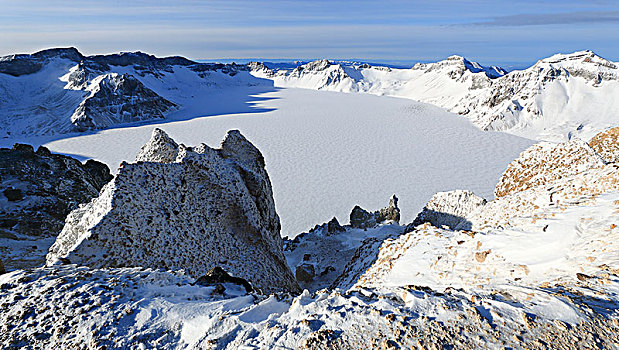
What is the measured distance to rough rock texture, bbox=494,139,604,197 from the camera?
1090 cm

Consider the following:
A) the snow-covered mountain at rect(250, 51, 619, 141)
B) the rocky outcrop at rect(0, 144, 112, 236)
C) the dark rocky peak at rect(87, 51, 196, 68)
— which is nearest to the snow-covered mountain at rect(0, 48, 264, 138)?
the dark rocky peak at rect(87, 51, 196, 68)

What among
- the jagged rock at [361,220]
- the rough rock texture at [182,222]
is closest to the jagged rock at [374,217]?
the jagged rock at [361,220]

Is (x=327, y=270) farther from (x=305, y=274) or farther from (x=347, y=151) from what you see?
(x=347, y=151)

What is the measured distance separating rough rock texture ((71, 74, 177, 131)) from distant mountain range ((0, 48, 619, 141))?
0.65 ft

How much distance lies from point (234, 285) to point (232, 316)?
5.59ft

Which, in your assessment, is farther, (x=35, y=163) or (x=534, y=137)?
(x=534, y=137)

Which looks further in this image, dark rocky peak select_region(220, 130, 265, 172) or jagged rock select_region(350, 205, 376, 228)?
jagged rock select_region(350, 205, 376, 228)

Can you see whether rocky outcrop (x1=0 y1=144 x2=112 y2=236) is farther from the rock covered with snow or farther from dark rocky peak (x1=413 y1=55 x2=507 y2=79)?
dark rocky peak (x1=413 y1=55 x2=507 y2=79)

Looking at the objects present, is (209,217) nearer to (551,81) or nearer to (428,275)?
(428,275)

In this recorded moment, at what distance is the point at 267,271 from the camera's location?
33.6ft

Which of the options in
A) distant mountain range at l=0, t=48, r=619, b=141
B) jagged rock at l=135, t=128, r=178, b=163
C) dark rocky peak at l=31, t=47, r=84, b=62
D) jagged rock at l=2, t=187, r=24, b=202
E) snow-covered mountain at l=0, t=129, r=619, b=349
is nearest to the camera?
snow-covered mountain at l=0, t=129, r=619, b=349

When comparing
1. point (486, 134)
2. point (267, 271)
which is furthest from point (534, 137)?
point (267, 271)

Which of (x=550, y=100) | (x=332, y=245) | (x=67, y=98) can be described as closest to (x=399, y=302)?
(x=332, y=245)

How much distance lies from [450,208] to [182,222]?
11.3m
